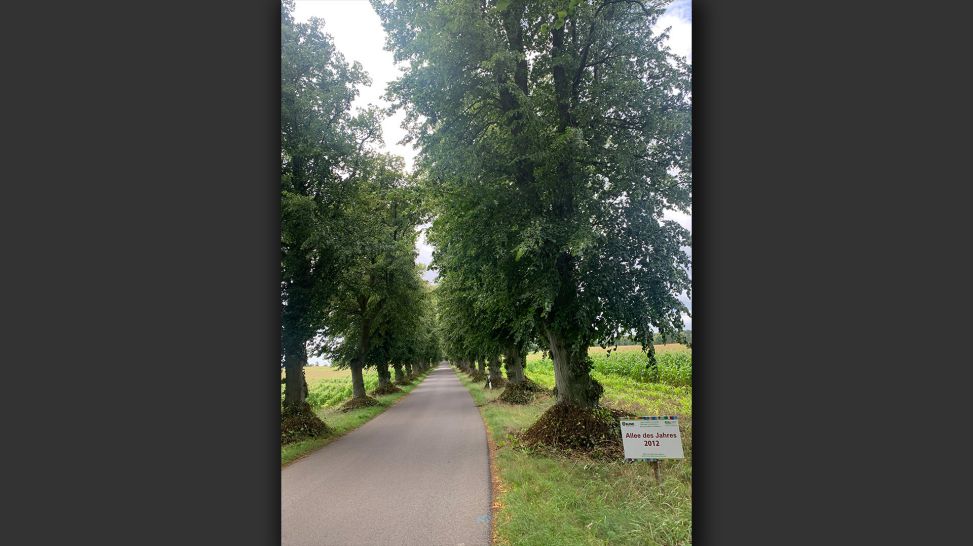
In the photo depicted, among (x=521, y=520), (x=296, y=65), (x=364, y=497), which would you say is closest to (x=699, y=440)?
(x=521, y=520)

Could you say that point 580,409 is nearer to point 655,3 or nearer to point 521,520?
point 521,520

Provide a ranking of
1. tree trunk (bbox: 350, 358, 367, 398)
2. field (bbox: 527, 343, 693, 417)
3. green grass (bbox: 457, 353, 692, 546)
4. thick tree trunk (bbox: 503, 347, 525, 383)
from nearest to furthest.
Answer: green grass (bbox: 457, 353, 692, 546) → field (bbox: 527, 343, 693, 417) → tree trunk (bbox: 350, 358, 367, 398) → thick tree trunk (bbox: 503, 347, 525, 383)

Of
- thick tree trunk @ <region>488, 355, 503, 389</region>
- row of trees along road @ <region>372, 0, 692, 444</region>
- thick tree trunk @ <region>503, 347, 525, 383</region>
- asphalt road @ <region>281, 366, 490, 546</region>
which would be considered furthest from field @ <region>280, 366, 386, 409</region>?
thick tree trunk @ <region>488, 355, 503, 389</region>

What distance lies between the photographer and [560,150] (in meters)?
5.43

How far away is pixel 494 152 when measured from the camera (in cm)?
584

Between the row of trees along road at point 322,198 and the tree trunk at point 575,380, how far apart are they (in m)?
3.54

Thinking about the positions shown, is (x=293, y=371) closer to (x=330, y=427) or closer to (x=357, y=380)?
(x=330, y=427)

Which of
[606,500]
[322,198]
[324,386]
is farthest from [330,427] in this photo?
[606,500]

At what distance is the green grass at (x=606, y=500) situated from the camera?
361 cm

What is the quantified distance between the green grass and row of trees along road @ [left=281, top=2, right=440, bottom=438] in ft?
8.62

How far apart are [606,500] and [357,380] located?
17.6 feet

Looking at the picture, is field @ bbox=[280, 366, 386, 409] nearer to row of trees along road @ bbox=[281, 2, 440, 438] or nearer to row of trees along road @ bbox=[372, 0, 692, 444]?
row of trees along road @ bbox=[281, 2, 440, 438]

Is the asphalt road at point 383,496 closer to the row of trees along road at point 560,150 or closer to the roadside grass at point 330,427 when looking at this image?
the roadside grass at point 330,427

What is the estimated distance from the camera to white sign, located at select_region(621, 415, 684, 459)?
3984mm
